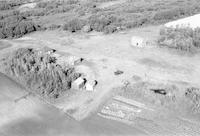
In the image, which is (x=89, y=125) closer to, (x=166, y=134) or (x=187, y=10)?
(x=166, y=134)

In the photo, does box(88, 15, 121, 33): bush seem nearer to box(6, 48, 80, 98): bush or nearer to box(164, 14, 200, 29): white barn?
box(164, 14, 200, 29): white barn

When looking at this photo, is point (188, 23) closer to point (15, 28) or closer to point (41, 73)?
point (41, 73)

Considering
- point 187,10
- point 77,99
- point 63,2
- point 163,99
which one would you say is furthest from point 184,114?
point 63,2

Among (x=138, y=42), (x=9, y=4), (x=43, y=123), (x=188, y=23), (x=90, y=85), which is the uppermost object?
(x=9, y=4)

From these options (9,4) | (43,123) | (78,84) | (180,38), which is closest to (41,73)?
(78,84)

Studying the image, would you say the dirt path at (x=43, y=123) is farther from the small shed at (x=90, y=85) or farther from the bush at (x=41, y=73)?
the small shed at (x=90, y=85)

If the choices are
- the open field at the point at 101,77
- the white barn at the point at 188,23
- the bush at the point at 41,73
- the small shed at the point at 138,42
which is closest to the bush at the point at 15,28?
the open field at the point at 101,77
